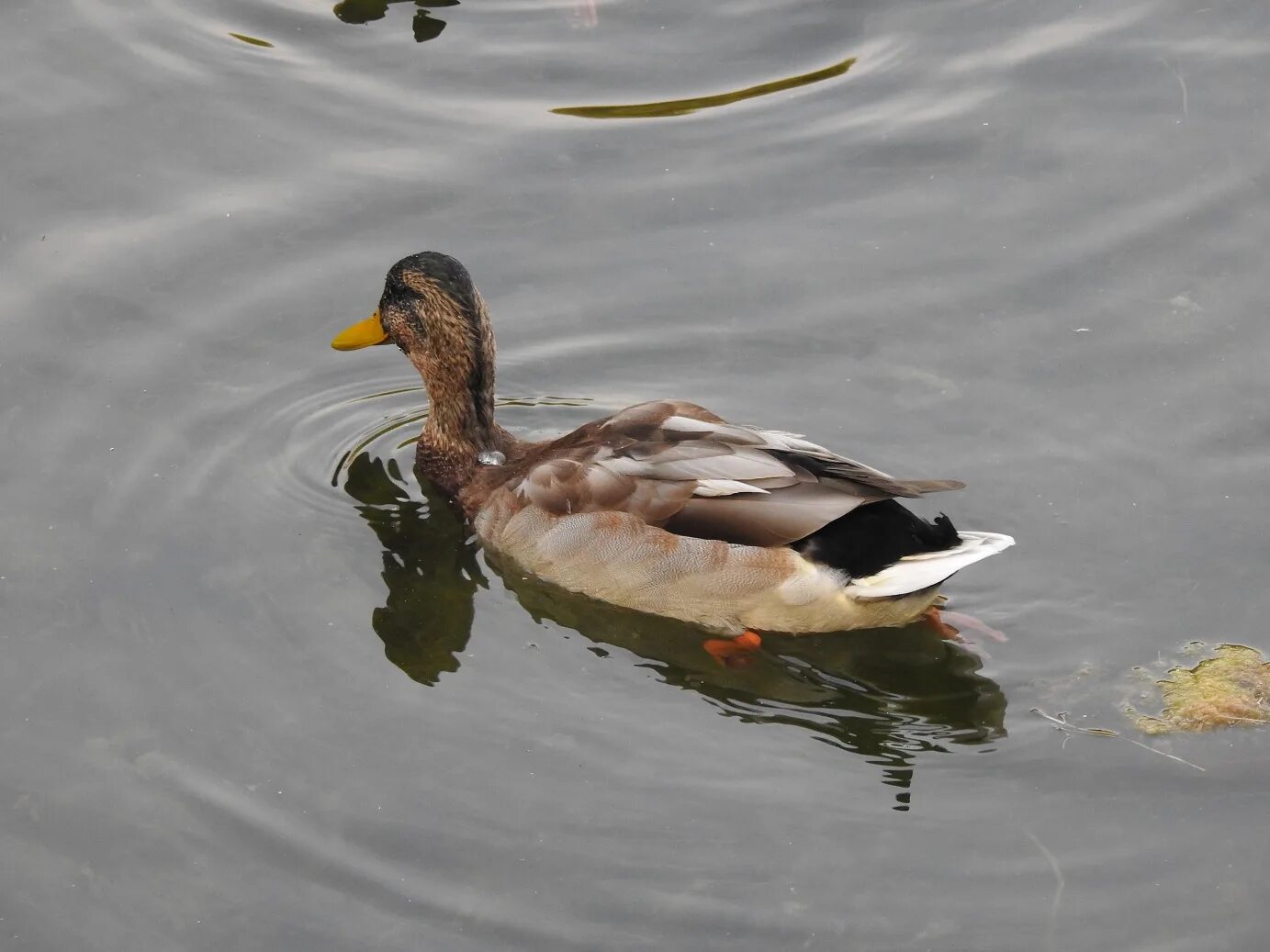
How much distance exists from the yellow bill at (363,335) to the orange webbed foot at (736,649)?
7.96 ft

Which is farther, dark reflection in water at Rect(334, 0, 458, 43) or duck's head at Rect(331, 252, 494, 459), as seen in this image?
dark reflection in water at Rect(334, 0, 458, 43)

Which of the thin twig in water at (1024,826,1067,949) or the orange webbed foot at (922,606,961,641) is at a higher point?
the orange webbed foot at (922,606,961,641)

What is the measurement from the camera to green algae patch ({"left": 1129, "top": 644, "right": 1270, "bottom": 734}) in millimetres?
7020

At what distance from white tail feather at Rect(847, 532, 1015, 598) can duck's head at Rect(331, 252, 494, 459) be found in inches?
87.7

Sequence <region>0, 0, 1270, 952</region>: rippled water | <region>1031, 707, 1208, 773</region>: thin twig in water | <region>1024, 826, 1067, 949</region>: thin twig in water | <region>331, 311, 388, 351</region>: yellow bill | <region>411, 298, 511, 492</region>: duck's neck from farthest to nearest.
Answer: <region>331, 311, 388, 351</region>: yellow bill < <region>411, 298, 511, 492</region>: duck's neck < <region>1031, 707, 1208, 773</region>: thin twig in water < <region>0, 0, 1270, 952</region>: rippled water < <region>1024, 826, 1067, 949</region>: thin twig in water

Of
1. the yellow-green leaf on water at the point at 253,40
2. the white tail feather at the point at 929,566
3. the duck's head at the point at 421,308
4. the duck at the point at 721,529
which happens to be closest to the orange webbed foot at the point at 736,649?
the duck at the point at 721,529

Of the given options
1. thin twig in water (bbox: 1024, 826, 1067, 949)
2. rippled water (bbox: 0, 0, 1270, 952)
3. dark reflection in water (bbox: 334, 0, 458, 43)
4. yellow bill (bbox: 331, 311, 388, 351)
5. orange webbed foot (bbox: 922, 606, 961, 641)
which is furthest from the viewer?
dark reflection in water (bbox: 334, 0, 458, 43)

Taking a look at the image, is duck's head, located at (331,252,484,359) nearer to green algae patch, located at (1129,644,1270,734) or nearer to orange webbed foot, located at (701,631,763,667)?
orange webbed foot, located at (701,631,763,667)

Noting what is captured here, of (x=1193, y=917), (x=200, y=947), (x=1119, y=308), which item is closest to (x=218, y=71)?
(x=1119, y=308)

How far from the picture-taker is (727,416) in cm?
895

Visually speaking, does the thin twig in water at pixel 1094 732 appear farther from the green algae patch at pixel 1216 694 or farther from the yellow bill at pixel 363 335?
the yellow bill at pixel 363 335

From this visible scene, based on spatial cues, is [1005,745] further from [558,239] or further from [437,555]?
[558,239]

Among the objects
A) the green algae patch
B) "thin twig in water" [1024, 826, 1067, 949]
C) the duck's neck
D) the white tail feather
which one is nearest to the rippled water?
"thin twig in water" [1024, 826, 1067, 949]

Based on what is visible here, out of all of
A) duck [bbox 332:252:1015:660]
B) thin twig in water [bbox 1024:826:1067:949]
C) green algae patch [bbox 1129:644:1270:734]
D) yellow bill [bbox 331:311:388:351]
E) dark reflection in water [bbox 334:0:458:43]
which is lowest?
thin twig in water [bbox 1024:826:1067:949]
